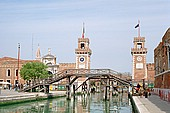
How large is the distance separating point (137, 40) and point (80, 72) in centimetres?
3074

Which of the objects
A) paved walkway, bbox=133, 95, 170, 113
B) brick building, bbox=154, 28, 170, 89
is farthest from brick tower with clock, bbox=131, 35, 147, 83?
paved walkway, bbox=133, 95, 170, 113

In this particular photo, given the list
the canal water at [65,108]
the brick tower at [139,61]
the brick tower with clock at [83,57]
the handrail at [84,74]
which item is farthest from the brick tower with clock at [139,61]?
the canal water at [65,108]

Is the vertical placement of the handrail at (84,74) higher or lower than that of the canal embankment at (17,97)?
higher

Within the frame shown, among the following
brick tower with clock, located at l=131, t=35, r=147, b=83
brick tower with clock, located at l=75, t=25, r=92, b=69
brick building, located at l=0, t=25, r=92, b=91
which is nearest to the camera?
brick tower with clock, located at l=131, t=35, r=147, b=83

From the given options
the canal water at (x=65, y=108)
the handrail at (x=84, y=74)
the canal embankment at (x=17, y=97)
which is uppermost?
the handrail at (x=84, y=74)

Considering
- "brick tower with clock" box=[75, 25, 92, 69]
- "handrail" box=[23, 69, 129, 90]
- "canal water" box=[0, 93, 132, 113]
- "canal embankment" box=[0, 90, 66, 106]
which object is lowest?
"canal water" box=[0, 93, 132, 113]

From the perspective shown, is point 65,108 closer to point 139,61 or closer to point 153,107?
point 153,107

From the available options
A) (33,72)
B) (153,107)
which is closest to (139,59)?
(33,72)

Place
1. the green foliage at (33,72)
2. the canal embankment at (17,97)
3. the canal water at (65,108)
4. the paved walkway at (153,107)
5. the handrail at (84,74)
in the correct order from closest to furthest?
the paved walkway at (153,107)
the canal water at (65,108)
the canal embankment at (17,97)
the handrail at (84,74)
the green foliage at (33,72)

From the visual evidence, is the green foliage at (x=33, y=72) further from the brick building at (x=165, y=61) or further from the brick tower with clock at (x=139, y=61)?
the brick building at (x=165, y=61)

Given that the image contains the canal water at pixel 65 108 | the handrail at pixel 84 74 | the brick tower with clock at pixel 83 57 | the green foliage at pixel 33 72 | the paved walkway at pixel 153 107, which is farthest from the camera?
the brick tower with clock at pixel 83 57

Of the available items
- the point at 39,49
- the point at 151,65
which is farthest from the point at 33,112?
the point at 39,49

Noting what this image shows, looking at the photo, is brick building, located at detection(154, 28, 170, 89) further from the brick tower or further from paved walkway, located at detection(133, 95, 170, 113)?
the brick tower

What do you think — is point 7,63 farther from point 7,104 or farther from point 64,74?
point 7,104
